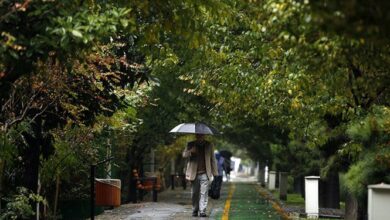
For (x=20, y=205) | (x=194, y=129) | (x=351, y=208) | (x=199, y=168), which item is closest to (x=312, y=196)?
(x=351, y=208)

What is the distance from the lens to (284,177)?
23750mm

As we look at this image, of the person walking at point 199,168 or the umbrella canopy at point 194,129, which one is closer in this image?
the person walking at point 199,168

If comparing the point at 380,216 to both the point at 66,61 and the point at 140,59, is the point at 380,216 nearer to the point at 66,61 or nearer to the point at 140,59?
the point at 66,61

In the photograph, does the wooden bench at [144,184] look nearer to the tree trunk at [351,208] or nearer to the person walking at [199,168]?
the person walking at [199,168]

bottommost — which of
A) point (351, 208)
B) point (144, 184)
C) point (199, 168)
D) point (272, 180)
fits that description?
point (351, 208)

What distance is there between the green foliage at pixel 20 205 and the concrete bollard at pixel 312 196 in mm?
6617

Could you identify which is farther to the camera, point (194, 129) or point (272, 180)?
point (272, 180)

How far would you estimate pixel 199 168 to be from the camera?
48.7 feet

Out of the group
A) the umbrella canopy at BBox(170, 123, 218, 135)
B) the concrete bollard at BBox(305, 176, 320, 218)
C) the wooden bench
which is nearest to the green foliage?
the umbrella canopy at BBox(170, 123, 218, 135)

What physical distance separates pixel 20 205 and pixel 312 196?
7280 mm

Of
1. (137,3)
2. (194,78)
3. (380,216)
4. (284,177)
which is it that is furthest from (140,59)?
(284,177)

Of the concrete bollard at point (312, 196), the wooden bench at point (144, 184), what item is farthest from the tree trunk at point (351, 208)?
the wooden bench at point (144, 184)

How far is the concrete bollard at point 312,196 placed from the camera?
14.8m

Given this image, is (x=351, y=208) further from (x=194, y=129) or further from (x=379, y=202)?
Result: (x=379, y=202)
